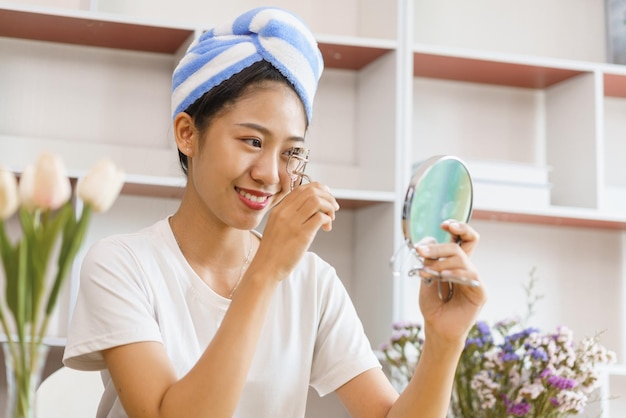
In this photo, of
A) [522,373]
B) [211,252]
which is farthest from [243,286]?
[522,373]

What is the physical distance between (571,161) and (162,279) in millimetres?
1716

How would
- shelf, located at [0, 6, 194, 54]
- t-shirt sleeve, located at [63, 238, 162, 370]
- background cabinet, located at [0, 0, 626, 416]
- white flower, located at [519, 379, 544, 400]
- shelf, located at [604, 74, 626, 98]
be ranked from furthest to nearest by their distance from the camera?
shelf, located at [604, 74, 626, 98] < background cabinet, located at [0, 0, 626, 416] < shelf, located at [0, 6, 194, 54] < white flower, located at [519, 379, 544, 400] < t-shirt sleeve, located at [63, 238, 162, 370]

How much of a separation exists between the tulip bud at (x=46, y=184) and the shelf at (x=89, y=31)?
1743 millimetres

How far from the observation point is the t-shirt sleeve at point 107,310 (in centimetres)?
127

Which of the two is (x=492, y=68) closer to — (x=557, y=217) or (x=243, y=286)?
(x=557, y=217)

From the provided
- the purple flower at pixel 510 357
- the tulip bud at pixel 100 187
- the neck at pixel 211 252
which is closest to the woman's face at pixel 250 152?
the neck at pixel 211 252

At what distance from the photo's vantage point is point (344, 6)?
2797 millimetres

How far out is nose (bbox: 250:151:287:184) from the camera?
4.47 ft

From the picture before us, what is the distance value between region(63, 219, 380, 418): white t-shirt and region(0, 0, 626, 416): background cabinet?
857mm

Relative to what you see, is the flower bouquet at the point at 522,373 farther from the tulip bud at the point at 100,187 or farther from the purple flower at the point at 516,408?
the tulip bud at the point at 100,187

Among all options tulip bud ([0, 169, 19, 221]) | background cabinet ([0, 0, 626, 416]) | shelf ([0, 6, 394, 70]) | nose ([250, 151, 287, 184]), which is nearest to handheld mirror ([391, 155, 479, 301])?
nose ([250, 151, 287, 184])

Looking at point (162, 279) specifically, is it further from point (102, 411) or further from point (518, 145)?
point (518, 145)

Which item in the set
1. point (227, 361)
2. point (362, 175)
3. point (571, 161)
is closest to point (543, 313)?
point (571, 161)

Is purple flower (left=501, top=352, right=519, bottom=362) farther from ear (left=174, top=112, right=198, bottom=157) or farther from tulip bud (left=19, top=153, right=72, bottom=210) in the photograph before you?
tulip bud (left=19, top=153, right=72, bottom=210)
